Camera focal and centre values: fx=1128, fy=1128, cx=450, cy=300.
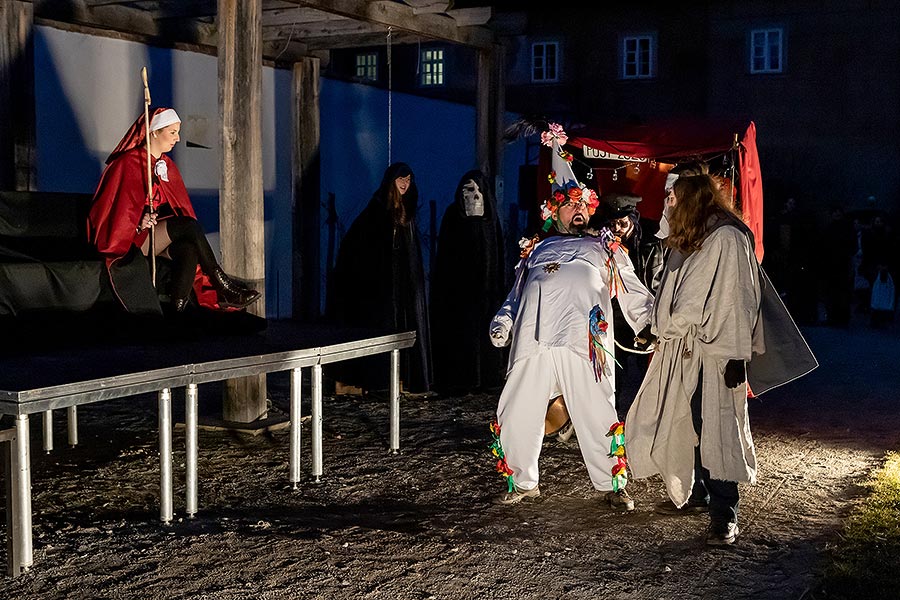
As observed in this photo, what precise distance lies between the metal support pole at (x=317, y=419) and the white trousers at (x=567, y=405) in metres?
1.07

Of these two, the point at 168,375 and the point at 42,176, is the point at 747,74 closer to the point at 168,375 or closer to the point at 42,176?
the point at 42,176

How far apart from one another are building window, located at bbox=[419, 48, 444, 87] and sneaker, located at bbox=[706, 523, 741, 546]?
24.6 metres

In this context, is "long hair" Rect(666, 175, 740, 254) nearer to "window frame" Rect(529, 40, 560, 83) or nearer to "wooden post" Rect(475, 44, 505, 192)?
"wooden post" Rect(475, 44, 505, 192)

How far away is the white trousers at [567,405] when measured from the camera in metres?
5.71

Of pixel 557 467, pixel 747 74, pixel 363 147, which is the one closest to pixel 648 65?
pixel 747 74

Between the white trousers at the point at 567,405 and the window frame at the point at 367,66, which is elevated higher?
the window frame at the point at 367,66

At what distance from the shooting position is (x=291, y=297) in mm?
12930

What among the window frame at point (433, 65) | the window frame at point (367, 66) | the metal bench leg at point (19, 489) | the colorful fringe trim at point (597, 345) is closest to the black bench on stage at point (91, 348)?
the metal bench leg at point (19, 489)

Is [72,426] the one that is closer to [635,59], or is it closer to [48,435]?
[48,435]

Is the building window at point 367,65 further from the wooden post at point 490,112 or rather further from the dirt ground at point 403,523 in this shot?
the dirt ground at point 403,523

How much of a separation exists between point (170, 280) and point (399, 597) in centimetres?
313

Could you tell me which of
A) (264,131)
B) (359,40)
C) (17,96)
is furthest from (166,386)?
(264,131)

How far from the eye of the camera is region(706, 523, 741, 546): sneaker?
5152 mm

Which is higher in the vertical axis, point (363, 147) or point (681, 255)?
point (363, 147)
